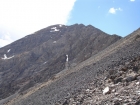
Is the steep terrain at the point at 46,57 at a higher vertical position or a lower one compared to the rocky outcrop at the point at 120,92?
higher

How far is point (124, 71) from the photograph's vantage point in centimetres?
1733

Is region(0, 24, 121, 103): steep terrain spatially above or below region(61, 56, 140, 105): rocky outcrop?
above

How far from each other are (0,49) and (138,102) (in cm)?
18323

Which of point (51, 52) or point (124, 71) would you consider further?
point (51, 52)

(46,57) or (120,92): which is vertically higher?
(46,57)

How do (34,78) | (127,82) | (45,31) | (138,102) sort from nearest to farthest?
(138,102) → (127,82) → (34,78) → (45,31)

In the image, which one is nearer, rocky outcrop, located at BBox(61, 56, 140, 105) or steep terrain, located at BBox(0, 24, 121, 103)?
rocky outcrop, located at BBox(61, 56, 140, 105)

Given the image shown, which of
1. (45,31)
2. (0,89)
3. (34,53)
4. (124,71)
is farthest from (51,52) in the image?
(124,71)

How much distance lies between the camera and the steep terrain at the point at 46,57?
89.3m

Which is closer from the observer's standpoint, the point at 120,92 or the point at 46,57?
the point at 120,92

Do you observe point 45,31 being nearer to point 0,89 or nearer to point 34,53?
point 34,53

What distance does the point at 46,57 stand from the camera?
13200 centimetres

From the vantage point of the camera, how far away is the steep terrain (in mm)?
89312

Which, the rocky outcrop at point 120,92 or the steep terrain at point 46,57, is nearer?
the rocky outcrop at point 120,92
